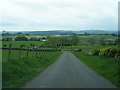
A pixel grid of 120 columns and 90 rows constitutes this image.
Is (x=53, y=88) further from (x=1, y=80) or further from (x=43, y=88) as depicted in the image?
(x=1, y=80)

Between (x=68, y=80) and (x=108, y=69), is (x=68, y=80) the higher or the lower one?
the higher one

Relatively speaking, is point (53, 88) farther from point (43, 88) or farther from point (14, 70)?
point (14, 70)

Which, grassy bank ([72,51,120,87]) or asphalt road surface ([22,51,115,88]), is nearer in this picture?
asphalt road surface ([22,51,115,88])

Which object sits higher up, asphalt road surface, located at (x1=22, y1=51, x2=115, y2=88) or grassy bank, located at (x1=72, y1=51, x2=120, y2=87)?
asphalt road surface, located at (x1=22, y1=51, x2=115, y2=88)

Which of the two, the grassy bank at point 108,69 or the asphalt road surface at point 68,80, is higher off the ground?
the asphalt road surface at point 68,80

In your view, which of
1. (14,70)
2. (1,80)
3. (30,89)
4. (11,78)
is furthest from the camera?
(14,70)

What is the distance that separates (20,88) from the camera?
34.2 ft

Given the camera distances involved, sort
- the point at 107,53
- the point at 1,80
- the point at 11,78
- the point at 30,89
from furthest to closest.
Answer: the point at 107,53 < the point at 11,78 < the point at 1,80 < the point at 30,89

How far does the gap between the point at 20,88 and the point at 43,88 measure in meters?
0.98

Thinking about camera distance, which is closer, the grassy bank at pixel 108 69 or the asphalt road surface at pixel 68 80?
the asphalt road surface at pixel 68 80

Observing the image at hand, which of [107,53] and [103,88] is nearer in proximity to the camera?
[103,88]

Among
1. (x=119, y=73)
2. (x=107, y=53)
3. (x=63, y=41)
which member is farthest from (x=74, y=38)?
(x=119, y=73)

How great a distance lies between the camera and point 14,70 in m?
15.4

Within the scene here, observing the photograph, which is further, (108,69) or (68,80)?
(108,69)
